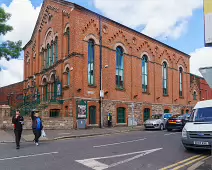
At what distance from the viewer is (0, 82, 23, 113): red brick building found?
37.8 metres

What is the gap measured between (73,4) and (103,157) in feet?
57.7

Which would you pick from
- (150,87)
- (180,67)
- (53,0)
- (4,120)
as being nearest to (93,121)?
(4,120)

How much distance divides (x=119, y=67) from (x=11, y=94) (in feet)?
72.4

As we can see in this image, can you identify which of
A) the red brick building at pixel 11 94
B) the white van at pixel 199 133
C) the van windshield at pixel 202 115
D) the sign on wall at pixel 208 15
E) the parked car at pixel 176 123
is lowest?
the parked car at pixel 176 123

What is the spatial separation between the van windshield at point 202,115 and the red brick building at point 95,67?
41.8 ft

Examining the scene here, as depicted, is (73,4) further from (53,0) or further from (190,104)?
(190,104)

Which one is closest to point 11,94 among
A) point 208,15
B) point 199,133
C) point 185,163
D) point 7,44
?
point 7,44

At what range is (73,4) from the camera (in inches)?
→ 896

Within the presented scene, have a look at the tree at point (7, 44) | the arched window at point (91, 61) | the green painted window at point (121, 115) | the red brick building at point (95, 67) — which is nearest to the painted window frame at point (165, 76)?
the red brick building at point (95, 67)

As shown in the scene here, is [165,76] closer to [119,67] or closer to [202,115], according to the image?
[119,67]

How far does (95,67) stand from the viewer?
2416 cm

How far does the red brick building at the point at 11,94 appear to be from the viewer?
Answer: 37750 mm

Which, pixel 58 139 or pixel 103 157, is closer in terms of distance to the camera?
pixel 103 157

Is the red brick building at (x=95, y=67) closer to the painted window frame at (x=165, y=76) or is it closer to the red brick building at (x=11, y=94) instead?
the painted window frame at (x=165, y=76)
